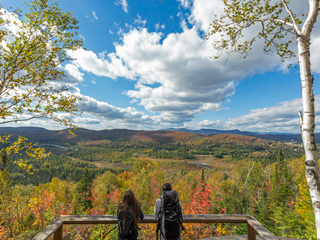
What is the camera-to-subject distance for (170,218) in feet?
9.87

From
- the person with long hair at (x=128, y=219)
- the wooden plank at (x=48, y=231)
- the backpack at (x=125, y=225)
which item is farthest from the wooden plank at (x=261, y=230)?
the wooden plank at (x=48, y=231)

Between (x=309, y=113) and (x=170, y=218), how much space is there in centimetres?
313

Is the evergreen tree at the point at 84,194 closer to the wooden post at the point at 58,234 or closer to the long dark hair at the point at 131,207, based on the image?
the wooden post at the point at 58,234

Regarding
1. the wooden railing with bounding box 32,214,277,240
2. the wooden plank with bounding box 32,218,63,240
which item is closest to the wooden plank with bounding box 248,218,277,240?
the wooden railing with bounding box 32,214,277,240

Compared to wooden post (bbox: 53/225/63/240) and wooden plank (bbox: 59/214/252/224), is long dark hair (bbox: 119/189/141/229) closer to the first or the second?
wooden plank (bbox: 59/214/252/224)

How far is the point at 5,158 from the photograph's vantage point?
14.8 meters

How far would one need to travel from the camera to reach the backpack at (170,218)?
299 centimetres

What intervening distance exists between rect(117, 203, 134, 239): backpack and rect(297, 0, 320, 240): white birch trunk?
301cm

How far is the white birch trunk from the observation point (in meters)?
2.23

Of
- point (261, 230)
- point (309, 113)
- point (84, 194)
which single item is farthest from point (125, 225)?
point (84, 194)

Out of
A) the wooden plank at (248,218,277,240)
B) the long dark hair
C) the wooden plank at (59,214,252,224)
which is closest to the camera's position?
the wooden plank at (248,218,277,240)

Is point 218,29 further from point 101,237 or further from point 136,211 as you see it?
point 101,237

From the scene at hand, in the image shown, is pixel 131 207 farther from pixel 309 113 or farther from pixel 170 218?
pixel 309 113

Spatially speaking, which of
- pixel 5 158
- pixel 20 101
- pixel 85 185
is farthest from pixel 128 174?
pixel 20 101
